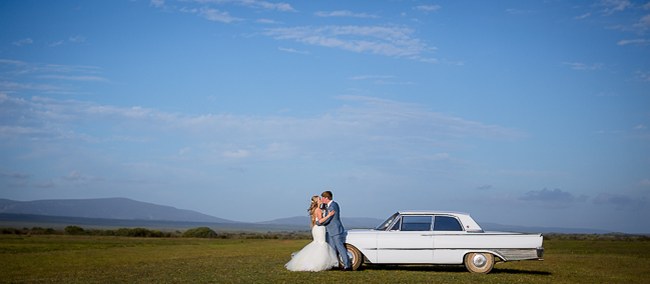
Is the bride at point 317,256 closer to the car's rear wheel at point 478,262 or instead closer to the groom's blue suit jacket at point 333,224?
the groom's blue suit jacket at point 333,224

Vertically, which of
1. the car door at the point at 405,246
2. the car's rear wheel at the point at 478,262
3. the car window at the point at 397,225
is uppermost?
the car window at the point at 397,225

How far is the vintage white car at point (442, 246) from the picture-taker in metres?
21.7

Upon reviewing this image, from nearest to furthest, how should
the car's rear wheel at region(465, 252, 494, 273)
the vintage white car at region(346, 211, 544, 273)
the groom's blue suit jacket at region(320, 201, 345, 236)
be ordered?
1. the vintage white car at region(346, 211, 544, 273)
2. the car's rear wheel at region(465, 252, 494, 273)
3. the groom's blue suit jacket at region(320, 201, 345, 236)

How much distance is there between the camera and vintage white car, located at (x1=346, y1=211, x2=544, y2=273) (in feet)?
71.1

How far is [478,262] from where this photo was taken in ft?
71.8

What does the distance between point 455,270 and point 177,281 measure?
9.25 metres

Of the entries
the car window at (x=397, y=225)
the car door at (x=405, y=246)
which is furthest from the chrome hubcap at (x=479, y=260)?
the car window at (x=397, y=225)

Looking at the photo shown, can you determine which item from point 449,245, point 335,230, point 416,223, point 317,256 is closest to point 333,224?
point 335,230

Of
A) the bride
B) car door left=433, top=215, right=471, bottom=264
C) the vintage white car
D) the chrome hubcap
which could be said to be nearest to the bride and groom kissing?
the bride

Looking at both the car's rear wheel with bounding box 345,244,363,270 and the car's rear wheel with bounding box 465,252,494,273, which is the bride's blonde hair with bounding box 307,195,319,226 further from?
the car's rear wheel with bounding box 465,252,494,273

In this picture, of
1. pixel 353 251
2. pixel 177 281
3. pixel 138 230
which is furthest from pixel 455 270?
pixel 138 230

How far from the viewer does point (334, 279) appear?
1883 cm

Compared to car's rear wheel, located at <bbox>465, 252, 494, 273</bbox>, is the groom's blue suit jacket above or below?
above

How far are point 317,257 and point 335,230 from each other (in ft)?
3.23
